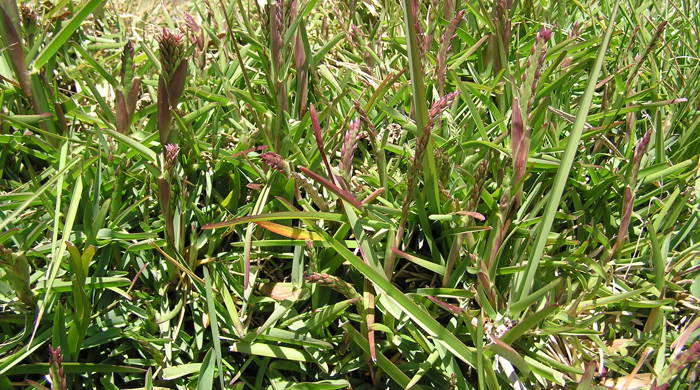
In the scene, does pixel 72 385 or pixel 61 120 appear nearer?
pixel 72 385

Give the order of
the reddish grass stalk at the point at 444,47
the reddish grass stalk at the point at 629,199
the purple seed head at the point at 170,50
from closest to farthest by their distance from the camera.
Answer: the purple seed head at the point at 170,50 → the reddish grass stalk at the point at 629,199 → the reddish grass stalk at the point at 444,47

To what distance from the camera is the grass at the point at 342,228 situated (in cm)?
121

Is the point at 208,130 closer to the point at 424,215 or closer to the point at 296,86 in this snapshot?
the point at 296,86

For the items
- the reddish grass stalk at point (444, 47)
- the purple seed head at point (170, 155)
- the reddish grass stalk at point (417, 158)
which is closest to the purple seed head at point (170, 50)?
the purple seed head at point (170, 155)

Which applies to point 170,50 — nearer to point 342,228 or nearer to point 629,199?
point 342,228

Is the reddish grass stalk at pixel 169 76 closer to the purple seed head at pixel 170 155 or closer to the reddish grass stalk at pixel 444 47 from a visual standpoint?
the purple seed head at pixel 170 155

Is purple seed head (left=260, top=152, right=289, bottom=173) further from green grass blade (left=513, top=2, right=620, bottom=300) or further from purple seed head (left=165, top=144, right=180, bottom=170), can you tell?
green grass blade (left=513, top=2, right=620, bottom=300)

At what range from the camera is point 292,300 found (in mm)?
1300

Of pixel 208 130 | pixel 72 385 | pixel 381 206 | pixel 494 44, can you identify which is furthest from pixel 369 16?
pixel 72 385

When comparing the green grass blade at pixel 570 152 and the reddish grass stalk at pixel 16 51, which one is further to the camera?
the reddish grass stalk at pixel 16 51

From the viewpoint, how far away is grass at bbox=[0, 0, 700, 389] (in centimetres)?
121

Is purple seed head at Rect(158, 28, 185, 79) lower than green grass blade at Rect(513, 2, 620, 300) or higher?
higher

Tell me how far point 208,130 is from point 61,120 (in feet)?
1.20

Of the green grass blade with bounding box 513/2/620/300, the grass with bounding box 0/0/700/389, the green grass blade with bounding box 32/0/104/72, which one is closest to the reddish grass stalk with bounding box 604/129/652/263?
the grass with bounding box 0/0/700/389
